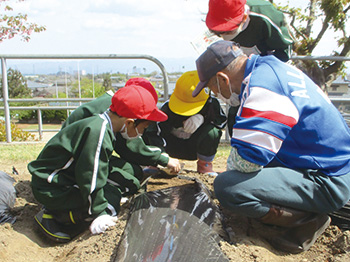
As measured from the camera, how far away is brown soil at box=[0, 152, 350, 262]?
1.67 meters

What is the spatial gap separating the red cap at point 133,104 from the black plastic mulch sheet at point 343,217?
1261 millimetres

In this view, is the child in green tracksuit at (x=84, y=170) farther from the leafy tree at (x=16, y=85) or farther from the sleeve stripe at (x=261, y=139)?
the leafy tree at (x=16, y=85)

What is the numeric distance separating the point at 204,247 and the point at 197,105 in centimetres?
150

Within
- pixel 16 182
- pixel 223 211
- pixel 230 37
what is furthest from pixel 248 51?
pixel 16 182

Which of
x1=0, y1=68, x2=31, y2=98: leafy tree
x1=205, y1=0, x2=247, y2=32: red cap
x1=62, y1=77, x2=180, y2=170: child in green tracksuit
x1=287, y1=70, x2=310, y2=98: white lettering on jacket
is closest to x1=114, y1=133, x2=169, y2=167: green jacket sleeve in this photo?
x1=62, y1=77, x2=180, y2=170: child in green tracksuit

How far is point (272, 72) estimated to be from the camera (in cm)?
164

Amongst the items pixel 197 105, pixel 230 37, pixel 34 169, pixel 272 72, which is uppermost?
pixel 230 37

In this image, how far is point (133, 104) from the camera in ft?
6.83

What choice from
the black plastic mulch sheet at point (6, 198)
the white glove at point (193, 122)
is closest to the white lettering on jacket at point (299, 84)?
the white glove at point (193, 122)

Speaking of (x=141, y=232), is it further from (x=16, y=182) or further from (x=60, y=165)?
(x=16, y=182)

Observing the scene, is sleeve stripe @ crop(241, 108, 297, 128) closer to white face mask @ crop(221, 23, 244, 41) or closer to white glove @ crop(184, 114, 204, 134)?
white face mask @ crop(221, 23, 244, 41)

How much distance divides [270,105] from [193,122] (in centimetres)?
148

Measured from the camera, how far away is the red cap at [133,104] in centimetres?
207

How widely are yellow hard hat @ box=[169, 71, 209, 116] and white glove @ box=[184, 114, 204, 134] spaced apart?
0.44ft
